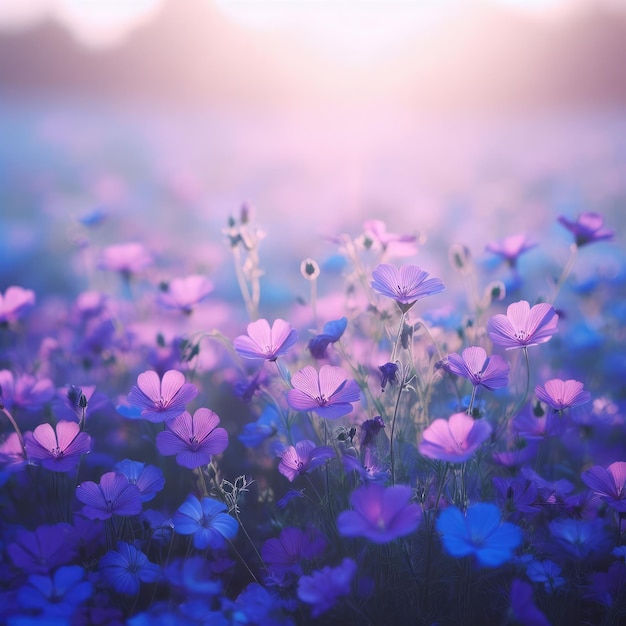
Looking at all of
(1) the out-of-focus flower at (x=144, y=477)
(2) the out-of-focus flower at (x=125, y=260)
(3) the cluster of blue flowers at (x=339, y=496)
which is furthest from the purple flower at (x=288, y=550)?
(2) the out-of-focus flower at (x=125, y=260)

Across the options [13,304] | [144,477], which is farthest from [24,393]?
[144,477]

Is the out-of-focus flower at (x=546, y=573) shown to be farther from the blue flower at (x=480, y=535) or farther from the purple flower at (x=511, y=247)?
the purple flower at (x=511, y=247)

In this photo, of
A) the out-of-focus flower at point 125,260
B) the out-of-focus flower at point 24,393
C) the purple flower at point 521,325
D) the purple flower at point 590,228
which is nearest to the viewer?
the purple flower at point 521,325

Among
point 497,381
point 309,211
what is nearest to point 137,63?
point 309,211

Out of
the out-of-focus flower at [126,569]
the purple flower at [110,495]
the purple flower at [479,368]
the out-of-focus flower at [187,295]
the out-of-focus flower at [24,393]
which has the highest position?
the purple flower at [479,368]

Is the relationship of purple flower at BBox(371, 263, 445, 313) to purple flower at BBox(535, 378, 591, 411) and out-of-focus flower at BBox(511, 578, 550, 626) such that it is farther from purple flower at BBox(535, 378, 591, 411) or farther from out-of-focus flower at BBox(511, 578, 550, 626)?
out-of-focus flower at BBox(511, 578, 550, 626)

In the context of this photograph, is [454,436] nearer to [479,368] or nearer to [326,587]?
[479,368]

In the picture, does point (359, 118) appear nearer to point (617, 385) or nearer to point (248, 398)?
point (617, 385)
